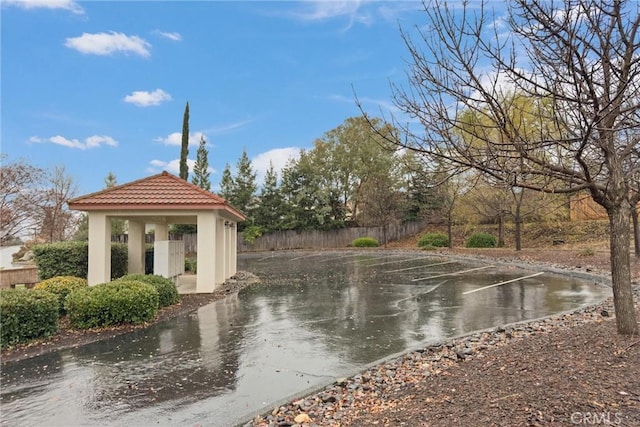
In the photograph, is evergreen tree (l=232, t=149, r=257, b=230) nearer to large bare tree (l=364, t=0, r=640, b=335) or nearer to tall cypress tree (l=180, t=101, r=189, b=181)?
tall cypress tree (l=180, t=101, r=189, b=181)

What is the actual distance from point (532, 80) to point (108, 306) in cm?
703

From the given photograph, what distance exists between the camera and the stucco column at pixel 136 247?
509 inches

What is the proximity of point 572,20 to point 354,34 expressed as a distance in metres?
4.13

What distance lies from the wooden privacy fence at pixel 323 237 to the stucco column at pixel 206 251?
19.8m

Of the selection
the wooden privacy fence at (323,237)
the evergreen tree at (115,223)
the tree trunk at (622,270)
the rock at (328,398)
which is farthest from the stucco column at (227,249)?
the wooden privacy fence at (323,237)

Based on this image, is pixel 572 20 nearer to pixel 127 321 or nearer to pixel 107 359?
pixel 107 359

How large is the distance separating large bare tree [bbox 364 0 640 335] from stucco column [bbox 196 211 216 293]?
24.0 feet

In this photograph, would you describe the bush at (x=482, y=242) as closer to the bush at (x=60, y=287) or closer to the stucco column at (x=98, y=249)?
the stucco column at (x=98, y=249)

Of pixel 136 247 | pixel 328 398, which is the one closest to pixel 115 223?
pixel 136 247

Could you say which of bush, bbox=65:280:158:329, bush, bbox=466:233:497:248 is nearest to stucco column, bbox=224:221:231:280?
Result: bush, bbox=65:280:158:329

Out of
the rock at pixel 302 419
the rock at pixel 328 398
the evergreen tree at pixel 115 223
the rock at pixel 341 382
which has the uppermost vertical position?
the evergreen tree at pixel 115 223

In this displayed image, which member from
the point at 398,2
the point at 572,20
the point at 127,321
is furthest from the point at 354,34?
the point at 127,321

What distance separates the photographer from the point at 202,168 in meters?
35.1

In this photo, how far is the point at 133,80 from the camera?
12.4 m
